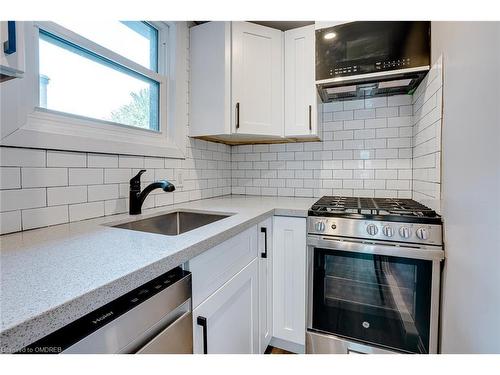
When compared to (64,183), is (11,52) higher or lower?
higher

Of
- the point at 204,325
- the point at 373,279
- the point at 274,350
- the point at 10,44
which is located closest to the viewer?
the point at 10,44

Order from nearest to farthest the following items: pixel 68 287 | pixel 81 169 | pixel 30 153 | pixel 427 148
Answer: pixel 68 287, pixel 30 153, pixel 81 169, pixel 427 148

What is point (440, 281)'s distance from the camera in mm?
1184

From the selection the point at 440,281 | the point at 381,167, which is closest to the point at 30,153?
the point at 440,281

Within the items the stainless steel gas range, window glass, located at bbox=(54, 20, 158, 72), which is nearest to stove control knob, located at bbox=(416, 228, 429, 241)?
the stainless steel gas range

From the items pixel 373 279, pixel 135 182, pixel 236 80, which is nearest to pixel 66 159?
pixel 135 182

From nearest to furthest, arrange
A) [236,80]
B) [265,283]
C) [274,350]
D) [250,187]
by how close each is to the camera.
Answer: [265,283]
[274,350]
[236,80]
[250,187]

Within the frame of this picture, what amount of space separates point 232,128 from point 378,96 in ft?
3.63

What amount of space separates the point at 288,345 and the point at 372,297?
1.92ft

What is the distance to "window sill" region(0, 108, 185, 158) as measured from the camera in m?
0.94

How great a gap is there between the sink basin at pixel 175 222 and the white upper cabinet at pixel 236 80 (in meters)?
0.60

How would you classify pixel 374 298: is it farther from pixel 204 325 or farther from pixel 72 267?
pixel 72 267

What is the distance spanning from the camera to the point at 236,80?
1.66 m
